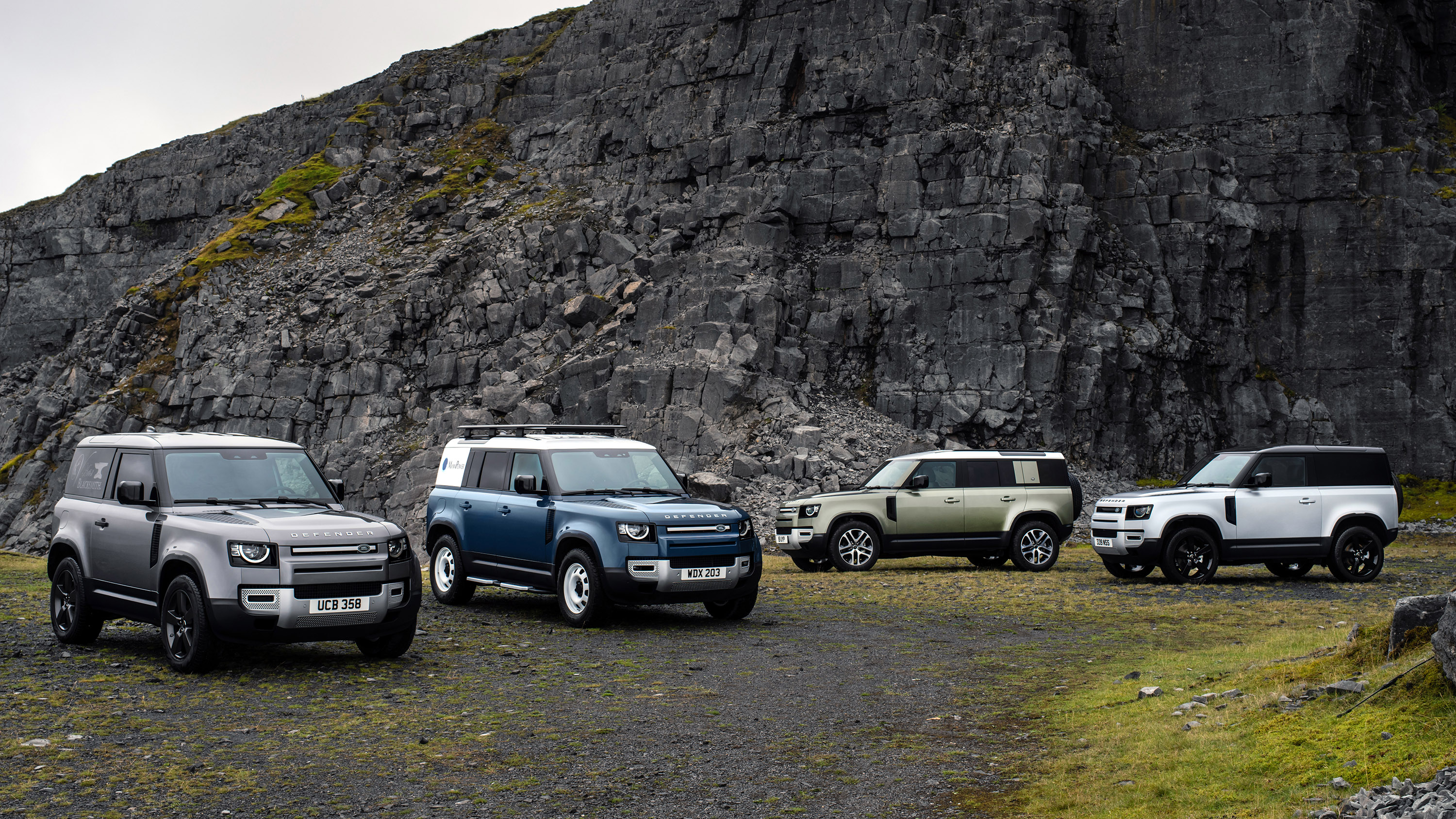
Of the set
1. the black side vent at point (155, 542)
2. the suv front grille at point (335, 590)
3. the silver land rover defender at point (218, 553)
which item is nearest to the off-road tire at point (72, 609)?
the silver land rover defender at point (218, 553)

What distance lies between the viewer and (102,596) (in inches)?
419

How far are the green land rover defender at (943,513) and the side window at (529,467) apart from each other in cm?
776

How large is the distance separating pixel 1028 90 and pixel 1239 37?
302 inches

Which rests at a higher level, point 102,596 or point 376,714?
point 102,596

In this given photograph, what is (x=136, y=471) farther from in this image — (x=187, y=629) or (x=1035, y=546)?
(x=1035, y=546)

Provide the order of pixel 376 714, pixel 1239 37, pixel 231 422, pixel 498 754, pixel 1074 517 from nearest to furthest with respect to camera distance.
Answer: pixel 498 754 < pixel 376 714 < pixel 1074 517 < pixel 1239 37 < pixel 231 422

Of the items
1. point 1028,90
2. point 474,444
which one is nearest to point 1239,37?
point 1028,90

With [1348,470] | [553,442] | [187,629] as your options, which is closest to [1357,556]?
[1348,470]

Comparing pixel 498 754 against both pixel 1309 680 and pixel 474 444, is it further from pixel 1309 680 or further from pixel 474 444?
pixel 474 444

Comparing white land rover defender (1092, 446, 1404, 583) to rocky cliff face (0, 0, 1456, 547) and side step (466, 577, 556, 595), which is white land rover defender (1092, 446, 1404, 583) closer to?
side step (466, 577, 556, 595)

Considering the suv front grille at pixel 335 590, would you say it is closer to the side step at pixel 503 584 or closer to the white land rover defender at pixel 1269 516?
the side step at pixel 503 584

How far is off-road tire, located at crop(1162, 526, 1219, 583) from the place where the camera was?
1775 cm

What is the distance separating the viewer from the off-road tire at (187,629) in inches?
372

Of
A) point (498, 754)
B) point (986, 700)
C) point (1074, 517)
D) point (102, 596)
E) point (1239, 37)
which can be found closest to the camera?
point (498, 754)
